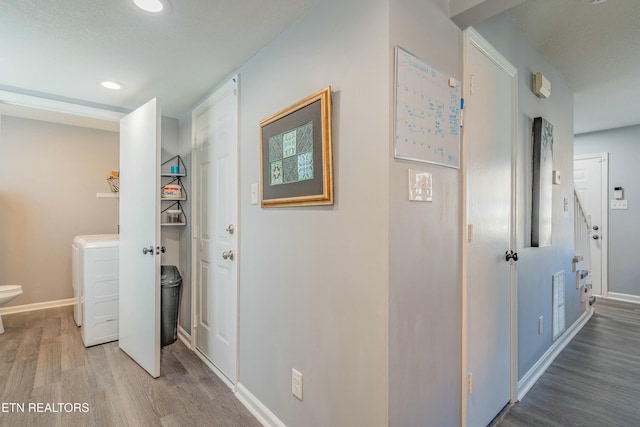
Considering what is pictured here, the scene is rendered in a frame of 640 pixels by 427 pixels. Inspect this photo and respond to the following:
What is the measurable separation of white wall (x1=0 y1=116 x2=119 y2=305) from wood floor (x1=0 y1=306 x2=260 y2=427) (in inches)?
39.8

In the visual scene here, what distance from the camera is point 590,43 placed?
215cm

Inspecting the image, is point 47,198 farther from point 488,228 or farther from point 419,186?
point 488,228

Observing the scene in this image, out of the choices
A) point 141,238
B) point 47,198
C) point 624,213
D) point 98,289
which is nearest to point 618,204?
point 624,213

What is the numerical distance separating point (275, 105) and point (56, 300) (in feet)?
13.2

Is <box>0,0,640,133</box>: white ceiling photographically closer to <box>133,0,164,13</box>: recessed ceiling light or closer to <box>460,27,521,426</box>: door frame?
<box>133,0,164,13</box>: recessed ceiling light

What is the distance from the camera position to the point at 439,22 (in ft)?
4.43

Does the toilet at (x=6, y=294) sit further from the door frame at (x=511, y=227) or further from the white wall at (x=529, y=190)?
the white wall at (x=529, y=190)

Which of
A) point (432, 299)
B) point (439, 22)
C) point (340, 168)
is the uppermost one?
point (439, 22)

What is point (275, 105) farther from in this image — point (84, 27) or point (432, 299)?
point (432, 299)

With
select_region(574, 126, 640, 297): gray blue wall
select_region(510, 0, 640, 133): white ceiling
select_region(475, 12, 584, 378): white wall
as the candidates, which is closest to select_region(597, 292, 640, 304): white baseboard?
select_region(574, 126, 640, 297): gray blue wall

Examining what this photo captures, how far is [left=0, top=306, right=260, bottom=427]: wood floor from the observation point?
1801mm

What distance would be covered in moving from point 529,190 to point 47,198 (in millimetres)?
5028

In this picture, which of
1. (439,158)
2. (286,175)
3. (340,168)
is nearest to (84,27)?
(286,175)

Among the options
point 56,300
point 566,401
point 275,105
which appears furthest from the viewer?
point 56,300
